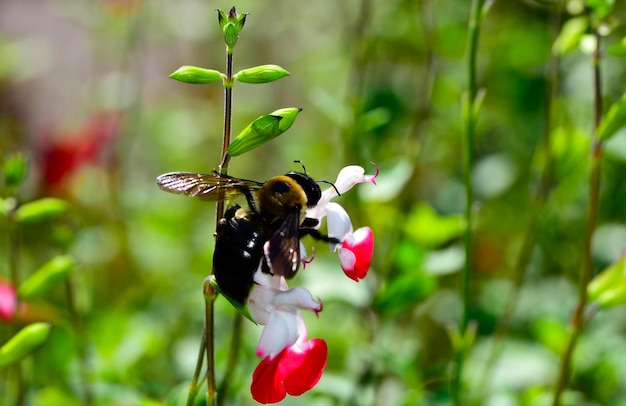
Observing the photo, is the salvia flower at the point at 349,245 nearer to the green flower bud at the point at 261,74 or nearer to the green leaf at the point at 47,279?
the green flower bud at the point at 261,74

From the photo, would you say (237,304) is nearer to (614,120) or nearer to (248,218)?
(248,218)

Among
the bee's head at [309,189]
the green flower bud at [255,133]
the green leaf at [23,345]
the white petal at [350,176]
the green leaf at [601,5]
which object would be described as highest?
the green leaf at [601,5]

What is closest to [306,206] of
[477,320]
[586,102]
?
[477,320]

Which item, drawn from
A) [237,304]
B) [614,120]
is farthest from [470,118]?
[237,304]

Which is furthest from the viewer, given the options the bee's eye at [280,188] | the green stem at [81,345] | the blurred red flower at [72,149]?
the blurred red flower at [72,149]

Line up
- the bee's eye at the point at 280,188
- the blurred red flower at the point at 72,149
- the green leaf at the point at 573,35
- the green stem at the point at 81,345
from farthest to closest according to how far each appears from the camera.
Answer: the blurred red flower at the point at 72,149 → the green stem at the point at 81,345 → the green leaf at the point at 573,35 → the bee's eye at the point at 280,188

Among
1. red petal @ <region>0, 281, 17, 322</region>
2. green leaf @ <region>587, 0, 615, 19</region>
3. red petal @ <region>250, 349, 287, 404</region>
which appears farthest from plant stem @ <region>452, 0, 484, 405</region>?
red petal @ <region>0, 281, 17, 322</region>

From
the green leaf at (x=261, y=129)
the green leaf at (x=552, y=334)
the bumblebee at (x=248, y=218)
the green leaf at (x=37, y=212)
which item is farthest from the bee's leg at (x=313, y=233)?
the green leaf at (x=552, y=334)
